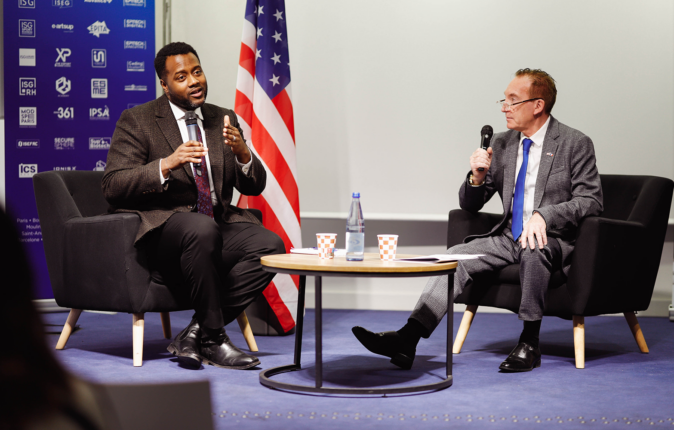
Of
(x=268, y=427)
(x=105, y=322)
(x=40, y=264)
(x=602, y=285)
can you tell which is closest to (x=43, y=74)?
(x=40, y=264)

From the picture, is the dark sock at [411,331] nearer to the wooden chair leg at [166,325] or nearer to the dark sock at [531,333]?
the dark sock at [531,333]

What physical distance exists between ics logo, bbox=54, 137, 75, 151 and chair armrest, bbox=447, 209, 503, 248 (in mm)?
2452

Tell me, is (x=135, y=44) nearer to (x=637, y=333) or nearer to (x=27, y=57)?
(x=27, y=57)

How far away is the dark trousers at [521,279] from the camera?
112 inches

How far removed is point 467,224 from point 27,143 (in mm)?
2728

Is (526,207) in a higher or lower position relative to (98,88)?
lower

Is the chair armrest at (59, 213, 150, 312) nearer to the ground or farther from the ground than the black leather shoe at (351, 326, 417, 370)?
farther from the ground

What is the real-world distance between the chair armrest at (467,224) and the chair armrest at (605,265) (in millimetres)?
486

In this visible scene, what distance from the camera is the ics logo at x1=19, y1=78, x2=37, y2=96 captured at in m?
4.25

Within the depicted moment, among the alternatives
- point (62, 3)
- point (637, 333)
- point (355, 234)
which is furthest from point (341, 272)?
point (62, 3)

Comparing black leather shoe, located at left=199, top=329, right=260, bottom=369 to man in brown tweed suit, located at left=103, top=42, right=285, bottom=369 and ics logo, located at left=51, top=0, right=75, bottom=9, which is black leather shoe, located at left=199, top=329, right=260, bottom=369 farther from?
ics logo, located at left=51, top=0, right=75, bottom=9

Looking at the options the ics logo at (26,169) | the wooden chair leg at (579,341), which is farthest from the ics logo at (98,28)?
the wooden chair leg at (579,341)

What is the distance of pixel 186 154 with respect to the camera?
9.32 ft

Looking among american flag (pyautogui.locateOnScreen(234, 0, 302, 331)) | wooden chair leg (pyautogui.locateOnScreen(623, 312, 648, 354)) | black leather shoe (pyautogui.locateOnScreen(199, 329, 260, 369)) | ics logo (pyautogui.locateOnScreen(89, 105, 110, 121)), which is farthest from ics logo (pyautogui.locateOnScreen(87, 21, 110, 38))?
wooden chair leg (pyautogui.locateOnScreen(623, 312, 648, 354))
